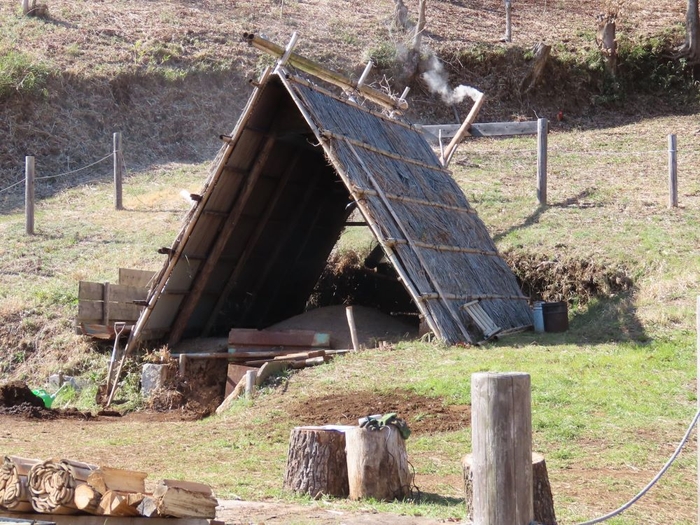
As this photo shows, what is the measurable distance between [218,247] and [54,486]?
7510 millimetres

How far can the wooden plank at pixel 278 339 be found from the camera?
1133 cm

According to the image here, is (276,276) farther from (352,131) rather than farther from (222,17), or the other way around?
(222,17)

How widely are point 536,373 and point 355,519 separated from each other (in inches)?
175

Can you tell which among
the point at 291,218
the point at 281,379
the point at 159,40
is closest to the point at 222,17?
the point at 159,40

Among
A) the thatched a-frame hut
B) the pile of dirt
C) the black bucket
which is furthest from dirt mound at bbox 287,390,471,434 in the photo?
the pile of dirt

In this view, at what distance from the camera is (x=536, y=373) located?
9188 mm

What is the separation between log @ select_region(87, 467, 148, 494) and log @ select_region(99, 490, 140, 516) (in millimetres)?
59

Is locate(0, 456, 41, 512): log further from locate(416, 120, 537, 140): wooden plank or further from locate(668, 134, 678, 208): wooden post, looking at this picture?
locate(668, 134, 678, 208): wooden post

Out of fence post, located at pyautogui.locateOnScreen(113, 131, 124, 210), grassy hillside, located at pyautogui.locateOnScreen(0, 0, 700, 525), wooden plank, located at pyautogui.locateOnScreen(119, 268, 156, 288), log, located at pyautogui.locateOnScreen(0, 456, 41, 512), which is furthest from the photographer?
fence post, located at pyautogui.locateOnScreen(113, 131, 124, 210)

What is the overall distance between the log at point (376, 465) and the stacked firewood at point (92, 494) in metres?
1.34

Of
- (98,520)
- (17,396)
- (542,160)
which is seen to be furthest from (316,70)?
(98,520)

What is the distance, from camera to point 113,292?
458 inches

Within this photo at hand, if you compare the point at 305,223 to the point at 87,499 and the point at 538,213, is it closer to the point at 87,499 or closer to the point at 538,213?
the point at 538,213

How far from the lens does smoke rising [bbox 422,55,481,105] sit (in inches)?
968
